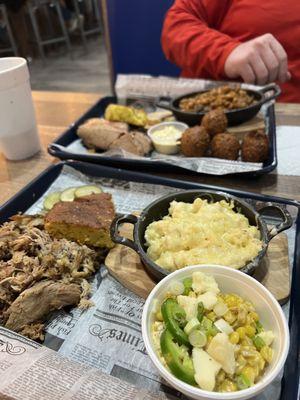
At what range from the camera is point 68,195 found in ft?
5.98

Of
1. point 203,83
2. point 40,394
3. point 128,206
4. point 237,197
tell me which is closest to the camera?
point 40,394

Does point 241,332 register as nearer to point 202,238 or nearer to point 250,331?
point 250,331

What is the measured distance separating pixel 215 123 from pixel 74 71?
7067 millimetres

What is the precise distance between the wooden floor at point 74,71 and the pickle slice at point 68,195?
5.61 m

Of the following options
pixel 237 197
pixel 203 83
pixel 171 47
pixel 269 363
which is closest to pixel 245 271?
pixel 269 363

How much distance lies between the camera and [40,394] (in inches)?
36.5

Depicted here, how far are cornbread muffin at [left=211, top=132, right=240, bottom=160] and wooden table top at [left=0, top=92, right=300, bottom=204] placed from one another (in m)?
0.16

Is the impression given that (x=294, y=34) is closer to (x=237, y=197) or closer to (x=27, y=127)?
(x=237, y=197)

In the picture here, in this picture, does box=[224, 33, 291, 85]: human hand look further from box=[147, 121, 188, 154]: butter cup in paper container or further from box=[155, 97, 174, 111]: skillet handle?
box=[147, 121, 188, 154]: butter cup in paper container

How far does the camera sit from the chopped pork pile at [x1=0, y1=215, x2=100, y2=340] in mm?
1256

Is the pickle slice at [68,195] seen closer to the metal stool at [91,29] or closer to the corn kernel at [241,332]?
the corn kernel at [241,332]

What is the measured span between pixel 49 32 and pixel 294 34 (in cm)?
856

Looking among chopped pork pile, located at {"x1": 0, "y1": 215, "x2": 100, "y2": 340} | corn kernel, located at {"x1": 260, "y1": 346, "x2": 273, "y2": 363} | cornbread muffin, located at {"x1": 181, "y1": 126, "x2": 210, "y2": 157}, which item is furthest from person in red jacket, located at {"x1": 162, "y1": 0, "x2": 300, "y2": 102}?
corn kernel, located at {"x1": 260, "y1": 346, "x2": 273, "y2": 363}

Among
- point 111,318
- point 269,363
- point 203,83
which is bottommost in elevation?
point 111,318
